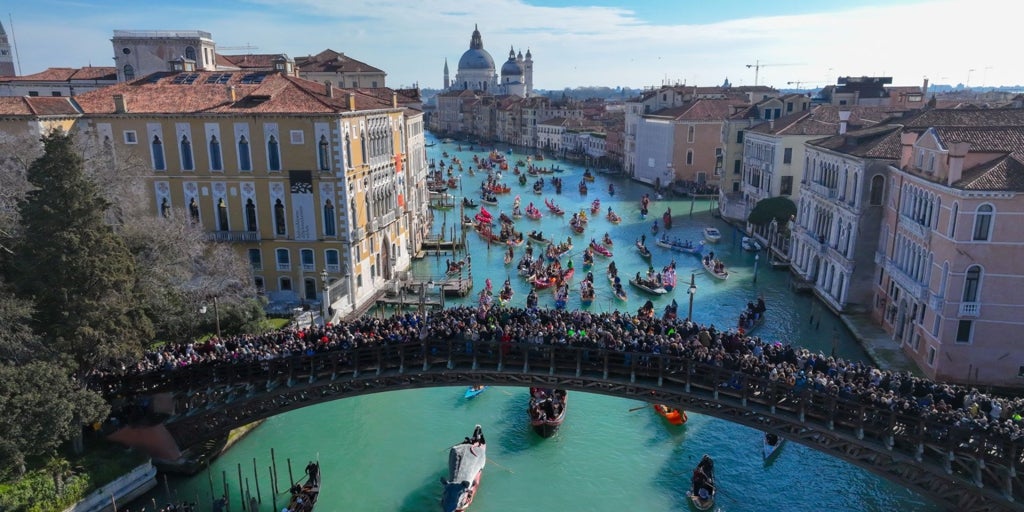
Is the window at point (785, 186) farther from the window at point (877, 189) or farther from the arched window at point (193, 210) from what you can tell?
the arched window at point (193, 210)

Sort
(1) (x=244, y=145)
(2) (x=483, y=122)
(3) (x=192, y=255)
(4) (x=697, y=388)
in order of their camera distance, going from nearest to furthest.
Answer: (4) (x=697, y=388) → (3) (x=192, y=255) → (1) (x=244, y=145) → (2) (x=483, y=122)

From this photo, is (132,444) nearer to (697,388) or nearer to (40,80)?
(697,388)

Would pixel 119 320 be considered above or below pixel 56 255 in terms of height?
below

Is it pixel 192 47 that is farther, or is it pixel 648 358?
pixel 192 47

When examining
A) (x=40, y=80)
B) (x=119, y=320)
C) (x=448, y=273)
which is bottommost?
(x=448, y=273)

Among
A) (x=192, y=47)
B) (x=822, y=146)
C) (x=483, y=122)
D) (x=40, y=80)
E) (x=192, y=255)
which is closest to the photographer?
(x=192, y=255)

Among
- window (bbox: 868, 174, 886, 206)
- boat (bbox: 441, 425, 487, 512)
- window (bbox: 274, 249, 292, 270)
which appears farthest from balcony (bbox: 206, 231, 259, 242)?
window (bbox: 868, 174, 886, 206)

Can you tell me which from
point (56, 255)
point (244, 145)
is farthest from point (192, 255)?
point (56, 255)
